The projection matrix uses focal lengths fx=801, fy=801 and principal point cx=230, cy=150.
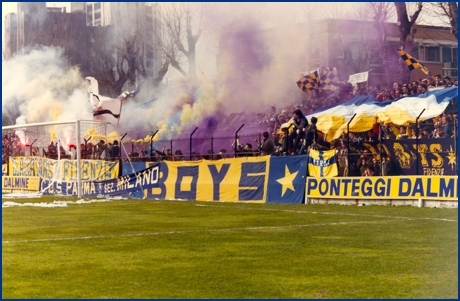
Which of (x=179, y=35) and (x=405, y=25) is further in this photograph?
(x=179, y=35)

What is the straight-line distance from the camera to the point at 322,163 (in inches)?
944

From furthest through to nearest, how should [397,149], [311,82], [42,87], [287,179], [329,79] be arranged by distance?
1. [42,87]
2. [311,82]
3. [329,79]
4. [287,179]
5. [397,149]

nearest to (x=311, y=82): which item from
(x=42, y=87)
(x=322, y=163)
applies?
(x=322, y=163)

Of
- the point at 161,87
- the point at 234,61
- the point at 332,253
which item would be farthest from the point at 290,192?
the point at 161,87

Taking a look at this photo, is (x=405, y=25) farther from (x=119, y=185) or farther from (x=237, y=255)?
(x=237, y=255)

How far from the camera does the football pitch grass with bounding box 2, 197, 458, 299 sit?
357 inches

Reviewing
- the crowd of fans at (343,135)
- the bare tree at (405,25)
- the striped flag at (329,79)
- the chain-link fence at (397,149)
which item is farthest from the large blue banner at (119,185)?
the bare tree at (405,25)

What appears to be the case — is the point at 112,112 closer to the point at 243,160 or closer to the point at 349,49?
the point at 349,49

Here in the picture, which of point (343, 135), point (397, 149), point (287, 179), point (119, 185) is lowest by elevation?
point (119, 185)

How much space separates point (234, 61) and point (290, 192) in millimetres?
17965

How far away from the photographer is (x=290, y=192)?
24.9 metres

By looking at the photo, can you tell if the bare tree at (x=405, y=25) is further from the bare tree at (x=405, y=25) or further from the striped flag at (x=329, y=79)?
the striped flag at (x=329, y=79)

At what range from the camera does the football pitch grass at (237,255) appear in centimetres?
907

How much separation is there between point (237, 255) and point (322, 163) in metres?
12.1
